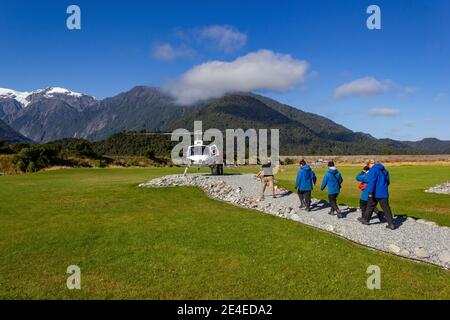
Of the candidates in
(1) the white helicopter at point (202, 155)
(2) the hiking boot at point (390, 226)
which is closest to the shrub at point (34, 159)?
(1) the white helicopter at point (202, 155)

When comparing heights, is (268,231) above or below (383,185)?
below

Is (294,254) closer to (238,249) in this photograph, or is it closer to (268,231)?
(238,249)

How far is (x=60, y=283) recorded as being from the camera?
8.52 m

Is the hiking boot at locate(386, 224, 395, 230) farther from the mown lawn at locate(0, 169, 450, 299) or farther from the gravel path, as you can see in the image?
the mown lawn at locate(0, 169, 450, 299)

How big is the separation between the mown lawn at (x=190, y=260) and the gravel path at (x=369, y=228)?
3.29 ft

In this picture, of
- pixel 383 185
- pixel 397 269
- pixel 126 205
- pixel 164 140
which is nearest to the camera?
pixel 397 269

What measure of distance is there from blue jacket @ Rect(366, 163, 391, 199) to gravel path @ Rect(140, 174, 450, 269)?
1.34 meters

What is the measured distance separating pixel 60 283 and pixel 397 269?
7997 mm

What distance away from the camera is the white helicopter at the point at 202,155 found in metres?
33.9

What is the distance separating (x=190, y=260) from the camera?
1000cm

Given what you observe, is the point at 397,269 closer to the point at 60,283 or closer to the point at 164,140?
the point at 60,283

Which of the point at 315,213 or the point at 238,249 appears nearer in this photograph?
the point at 238,249
